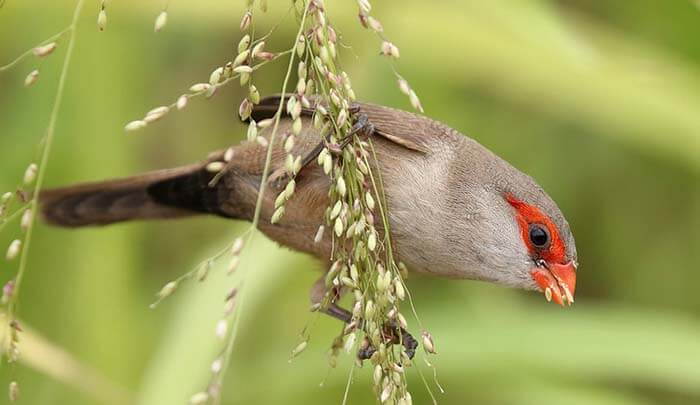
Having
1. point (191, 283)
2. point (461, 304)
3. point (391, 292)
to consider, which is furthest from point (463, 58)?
point (391, 292)

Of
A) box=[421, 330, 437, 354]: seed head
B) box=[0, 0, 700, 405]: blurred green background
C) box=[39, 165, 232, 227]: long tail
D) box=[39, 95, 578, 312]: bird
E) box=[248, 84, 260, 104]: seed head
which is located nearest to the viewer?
box=[248, 84, 260, 104]: seed head

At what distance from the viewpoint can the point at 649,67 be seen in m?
4.39

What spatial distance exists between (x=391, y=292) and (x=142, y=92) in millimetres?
3034

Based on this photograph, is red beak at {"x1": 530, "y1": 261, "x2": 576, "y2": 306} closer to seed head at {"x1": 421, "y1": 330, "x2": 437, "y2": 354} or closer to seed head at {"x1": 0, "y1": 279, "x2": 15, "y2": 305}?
seed head at {"x1": 421, "y1": 330, "x2": 437, "y2": 354}

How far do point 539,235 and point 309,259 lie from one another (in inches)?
60.7

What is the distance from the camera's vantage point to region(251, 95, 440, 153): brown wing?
2.91m

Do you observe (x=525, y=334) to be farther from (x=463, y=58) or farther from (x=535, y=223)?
(x=535, y=223)

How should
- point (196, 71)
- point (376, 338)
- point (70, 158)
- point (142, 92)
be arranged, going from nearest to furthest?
1. point (376, 338)
2. point (70, 158)
3. point (142, 92)
4. point (196, 71)

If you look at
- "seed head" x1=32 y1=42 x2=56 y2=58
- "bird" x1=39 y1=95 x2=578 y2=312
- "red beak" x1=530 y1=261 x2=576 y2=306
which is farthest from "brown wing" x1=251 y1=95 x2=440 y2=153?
"seed head" x1=32 y1=42 x2=56 y2=58

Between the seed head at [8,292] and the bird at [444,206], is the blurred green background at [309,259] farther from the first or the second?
the seed head at [8,292]

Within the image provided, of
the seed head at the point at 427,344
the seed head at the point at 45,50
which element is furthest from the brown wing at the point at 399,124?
the seed head at the point at 45,50

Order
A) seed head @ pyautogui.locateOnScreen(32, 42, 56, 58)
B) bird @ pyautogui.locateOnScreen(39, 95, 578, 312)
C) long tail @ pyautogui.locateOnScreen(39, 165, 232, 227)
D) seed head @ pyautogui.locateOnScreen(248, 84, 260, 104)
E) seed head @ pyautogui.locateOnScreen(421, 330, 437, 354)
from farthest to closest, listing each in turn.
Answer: long tail @ pyautogui.locateOnScreen(39, 165, 232, 227)
bird @ pyautogui.locateOnScreen(39, 95, 578, 312)
seed head @ pyautogui.locateOnScreen(421, 330, 437, 354)
seed head @ pyautogui.locateOnScreen(248, 84, 260, 104)
seed head @ pyautogui.locateOnScreen(32, 42, 56, 58)

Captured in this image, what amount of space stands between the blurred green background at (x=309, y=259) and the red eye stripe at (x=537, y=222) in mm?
885

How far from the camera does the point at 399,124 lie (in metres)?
2.95
